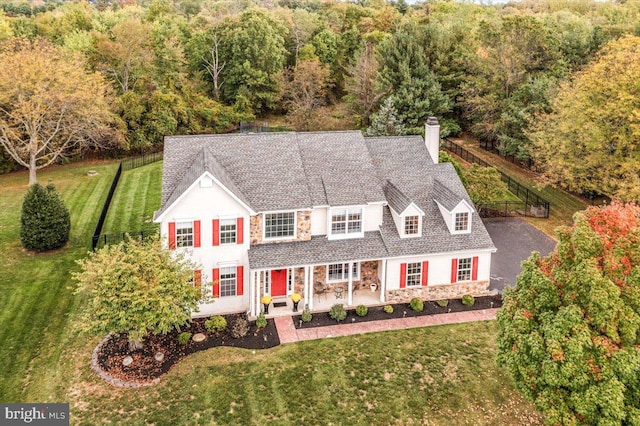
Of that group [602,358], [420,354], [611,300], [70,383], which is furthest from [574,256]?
[70,383]

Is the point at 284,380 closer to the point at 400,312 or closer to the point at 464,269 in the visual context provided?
the point at 400,312

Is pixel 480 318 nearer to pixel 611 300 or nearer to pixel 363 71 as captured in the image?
pixel 611 300

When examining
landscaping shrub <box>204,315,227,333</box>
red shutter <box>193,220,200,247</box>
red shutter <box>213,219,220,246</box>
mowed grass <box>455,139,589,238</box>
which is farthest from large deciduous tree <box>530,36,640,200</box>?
red shutter <box>193,220,200,247</box>

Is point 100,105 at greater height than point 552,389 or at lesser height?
greater

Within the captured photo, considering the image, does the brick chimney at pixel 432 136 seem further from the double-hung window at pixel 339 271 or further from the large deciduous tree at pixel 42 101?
the large deciduous tree at pixel 42 101

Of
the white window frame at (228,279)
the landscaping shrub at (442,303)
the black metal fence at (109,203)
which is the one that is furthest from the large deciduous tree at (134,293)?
the landscaping shrub at (442,303)

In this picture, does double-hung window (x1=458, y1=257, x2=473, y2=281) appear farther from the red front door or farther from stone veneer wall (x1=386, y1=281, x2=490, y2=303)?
the red front door
